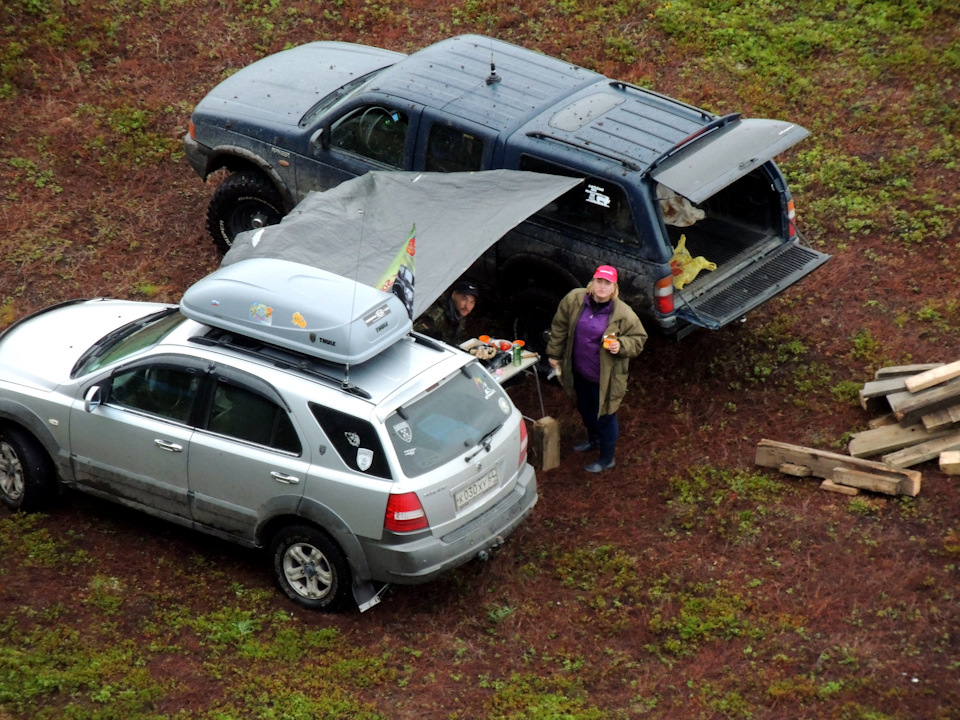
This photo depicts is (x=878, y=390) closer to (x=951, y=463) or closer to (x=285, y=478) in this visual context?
(x=951, y=463)

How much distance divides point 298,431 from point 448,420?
93cm

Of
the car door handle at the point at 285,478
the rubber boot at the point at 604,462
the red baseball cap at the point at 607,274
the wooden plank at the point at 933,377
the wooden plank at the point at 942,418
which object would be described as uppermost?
the red baseball cap at the point at 607,274

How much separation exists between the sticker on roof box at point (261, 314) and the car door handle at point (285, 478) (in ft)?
3.13

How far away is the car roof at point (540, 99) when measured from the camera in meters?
8.89

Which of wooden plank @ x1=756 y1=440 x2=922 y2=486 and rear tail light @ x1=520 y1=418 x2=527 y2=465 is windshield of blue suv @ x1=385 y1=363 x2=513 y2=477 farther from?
wooden plank @ x1=756 y1=440 x2=922 y2=486

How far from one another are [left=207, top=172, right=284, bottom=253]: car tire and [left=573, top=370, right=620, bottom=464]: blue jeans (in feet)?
11.9

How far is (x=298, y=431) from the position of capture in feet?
22.2

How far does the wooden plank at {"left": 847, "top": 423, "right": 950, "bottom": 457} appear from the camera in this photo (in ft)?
Result: 27.1

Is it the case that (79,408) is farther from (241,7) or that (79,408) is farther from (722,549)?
(241,7)

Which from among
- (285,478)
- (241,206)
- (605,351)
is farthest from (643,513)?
(241,206)

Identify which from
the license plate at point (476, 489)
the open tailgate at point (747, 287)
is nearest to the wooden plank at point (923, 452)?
the open tailgate at point (747, 287)

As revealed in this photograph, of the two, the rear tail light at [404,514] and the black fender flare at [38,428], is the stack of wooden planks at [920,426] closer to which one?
the rear tail light at [404,514]

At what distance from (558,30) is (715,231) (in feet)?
17.5

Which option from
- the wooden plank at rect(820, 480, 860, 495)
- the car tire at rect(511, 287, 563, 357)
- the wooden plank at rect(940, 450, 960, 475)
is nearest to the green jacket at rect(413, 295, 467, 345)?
the car tire at rect(511, 287, 563, 357)
